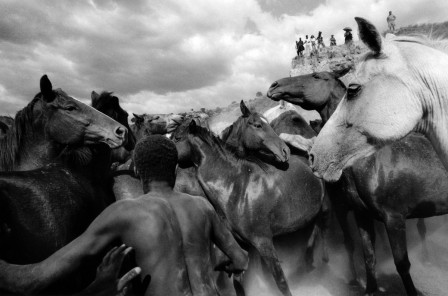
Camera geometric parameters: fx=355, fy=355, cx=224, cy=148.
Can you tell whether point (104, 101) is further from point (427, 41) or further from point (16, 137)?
point (427, 41)

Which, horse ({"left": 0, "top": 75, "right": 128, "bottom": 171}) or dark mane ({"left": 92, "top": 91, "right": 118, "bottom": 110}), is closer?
horse ({"left": 0, "top": 75, "right": 128, "bottom": 171})

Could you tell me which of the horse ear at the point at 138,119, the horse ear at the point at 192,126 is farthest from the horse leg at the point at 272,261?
the horse ear at the point at 138,119

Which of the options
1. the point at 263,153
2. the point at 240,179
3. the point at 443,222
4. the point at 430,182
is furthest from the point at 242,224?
the point at 443,222

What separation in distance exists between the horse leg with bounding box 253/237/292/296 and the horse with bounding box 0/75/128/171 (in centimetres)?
266

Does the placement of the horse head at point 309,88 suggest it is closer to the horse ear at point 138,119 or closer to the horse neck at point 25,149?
the horse neck at point 25,149

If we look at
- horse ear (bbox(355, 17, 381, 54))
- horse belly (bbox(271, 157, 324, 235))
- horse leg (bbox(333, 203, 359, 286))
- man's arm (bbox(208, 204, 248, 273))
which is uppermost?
horse ear (bbox(355, 17, 381, 54))

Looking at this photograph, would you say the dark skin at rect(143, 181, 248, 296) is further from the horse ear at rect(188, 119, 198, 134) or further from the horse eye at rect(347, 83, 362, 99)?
the horse ear at rect(188, 119, 198, 134)

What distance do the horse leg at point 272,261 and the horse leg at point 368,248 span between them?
1.36 meters

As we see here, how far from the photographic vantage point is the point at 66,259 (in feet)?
5.31

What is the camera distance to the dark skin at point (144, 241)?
1.66 meters

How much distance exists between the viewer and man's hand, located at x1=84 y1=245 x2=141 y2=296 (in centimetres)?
162

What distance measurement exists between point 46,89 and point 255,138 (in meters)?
3.20

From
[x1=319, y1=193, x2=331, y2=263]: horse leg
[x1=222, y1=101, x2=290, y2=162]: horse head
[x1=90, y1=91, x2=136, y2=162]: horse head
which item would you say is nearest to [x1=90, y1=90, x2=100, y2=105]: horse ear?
[x1=90, y1=91, x2=136, y2=162]: horse head

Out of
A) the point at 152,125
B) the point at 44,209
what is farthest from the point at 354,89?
the point at 152,125
